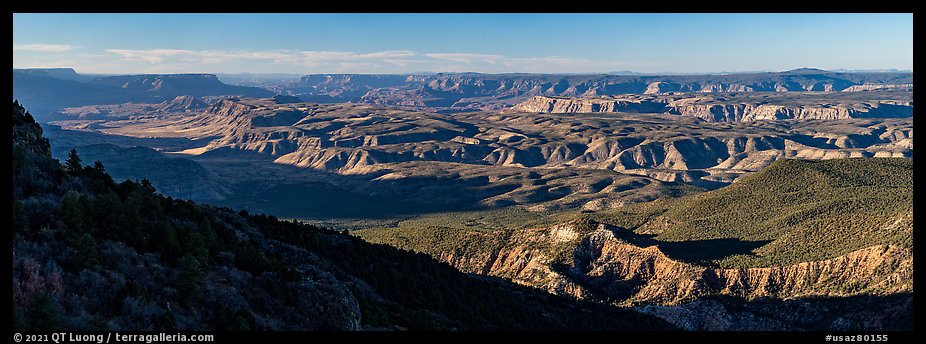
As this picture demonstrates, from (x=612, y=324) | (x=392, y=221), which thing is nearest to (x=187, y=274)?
(x=612, y=324)

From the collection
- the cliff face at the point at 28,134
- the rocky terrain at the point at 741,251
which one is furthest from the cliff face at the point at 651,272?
the cliff face at the point at 28,134

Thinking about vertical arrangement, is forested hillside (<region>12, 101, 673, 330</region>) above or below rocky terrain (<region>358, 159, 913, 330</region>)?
above

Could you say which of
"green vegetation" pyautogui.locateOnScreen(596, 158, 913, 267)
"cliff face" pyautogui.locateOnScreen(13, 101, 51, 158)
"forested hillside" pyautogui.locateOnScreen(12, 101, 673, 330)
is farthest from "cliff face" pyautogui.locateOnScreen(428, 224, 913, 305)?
"cliff face" pyautogui.locateOnScreen(13, 101, 51, 158)

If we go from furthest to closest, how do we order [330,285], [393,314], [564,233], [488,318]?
[564,233] → [488,318] → [393,314] → [330,285]

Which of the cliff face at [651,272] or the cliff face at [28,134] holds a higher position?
the cliff face at [28,134]

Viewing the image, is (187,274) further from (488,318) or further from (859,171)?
(859,171)

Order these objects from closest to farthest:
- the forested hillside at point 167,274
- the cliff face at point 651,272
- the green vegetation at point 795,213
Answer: the forested hillside at point 167,274 → the cliff face at point 651,272 → the green vegetation at point 795,213

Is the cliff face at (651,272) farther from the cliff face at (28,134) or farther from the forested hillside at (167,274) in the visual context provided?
the cliff face at (28,134)

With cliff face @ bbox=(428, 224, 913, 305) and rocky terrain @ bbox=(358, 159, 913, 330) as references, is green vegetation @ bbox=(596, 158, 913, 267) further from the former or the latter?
→ cliff face @ bbox=(428, 224, 913, 305)
